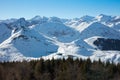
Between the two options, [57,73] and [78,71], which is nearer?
[78,71]

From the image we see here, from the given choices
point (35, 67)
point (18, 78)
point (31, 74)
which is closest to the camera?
point (18, 78)

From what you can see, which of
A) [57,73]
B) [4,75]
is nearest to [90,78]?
[57,73]

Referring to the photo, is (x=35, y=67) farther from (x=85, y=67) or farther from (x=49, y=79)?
(x=85, y=67)

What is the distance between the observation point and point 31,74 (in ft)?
306

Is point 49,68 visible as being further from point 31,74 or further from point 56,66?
point 31,74

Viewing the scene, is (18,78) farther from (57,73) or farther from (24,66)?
(57,73)

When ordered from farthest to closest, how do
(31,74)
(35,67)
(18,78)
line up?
(35,67)
(31,74)
(18,78)

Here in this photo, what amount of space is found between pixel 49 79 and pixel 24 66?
10.4 meters

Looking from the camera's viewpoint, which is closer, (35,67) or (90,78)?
(90,78)

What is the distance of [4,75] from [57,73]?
18.1m

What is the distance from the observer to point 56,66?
103938 millimetres

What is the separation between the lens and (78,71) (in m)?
88.5

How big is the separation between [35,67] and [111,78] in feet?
90.0

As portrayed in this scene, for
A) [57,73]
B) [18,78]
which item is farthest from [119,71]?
[18,78]
